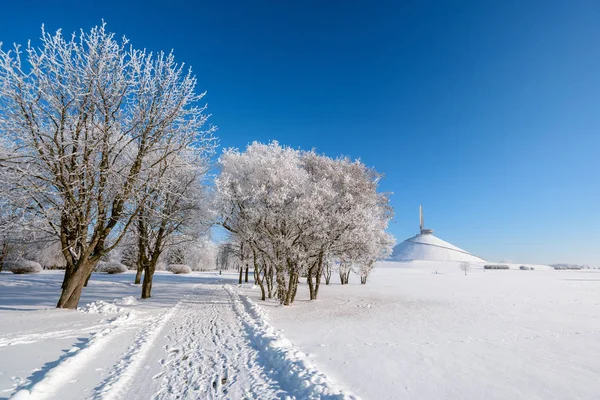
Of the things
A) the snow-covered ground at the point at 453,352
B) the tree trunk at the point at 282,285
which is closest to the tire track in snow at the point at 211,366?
the snow-covered ground at the point at 453,352

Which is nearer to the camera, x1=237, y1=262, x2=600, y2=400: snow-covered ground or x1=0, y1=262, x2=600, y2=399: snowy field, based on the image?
x1=0, y1=262, x2=600, y2=399: snowy field

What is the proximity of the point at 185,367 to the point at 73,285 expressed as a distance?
9.85 m

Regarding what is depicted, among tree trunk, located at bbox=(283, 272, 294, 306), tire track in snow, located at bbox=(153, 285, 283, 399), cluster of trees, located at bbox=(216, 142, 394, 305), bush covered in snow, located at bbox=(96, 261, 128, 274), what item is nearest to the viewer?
tire track in snow, located at bbox=(153, 285, 283, 399)

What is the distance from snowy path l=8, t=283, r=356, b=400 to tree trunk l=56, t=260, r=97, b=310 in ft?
12.5

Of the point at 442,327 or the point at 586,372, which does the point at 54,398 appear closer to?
the point at 586,372

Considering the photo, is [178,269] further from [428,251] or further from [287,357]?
[428,251]

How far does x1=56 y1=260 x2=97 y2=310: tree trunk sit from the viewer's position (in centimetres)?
1325

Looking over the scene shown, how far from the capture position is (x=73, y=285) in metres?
13.4

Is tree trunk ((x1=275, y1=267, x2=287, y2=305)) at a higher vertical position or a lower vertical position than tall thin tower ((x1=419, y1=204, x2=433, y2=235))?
lower

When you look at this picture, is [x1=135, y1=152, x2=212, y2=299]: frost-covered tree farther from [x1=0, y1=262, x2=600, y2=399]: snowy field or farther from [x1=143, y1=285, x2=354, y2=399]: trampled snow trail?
[x1=143, y1=285, x2=354, y2=399]: trampled snow trail

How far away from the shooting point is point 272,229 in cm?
1827

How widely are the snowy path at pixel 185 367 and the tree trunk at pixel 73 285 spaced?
382cm

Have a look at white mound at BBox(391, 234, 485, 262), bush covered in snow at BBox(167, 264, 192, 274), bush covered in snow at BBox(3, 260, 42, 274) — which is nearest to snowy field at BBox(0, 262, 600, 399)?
bush covered in snow at BBox(3, 260, 42, 274)

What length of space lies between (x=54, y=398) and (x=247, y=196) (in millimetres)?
13013
